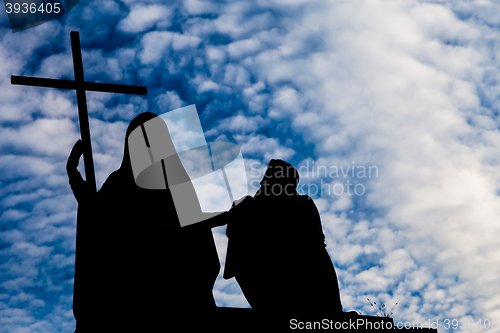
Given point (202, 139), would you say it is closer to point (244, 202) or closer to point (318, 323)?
point (244, 202)

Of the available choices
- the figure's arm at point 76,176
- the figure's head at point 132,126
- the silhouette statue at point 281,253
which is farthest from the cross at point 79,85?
the silhouette statue at point 281,253

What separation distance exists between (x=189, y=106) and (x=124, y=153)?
1257mm

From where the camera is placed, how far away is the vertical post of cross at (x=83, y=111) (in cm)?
645

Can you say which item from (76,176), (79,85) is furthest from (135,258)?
(79,85)

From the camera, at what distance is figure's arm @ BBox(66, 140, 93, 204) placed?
653 centimetres

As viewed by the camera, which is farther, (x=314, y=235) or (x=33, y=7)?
(x=33, y=7)

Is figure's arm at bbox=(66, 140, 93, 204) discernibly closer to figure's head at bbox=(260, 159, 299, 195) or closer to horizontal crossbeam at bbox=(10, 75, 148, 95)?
horizontal crossbeam at bbox=(10, 75, 148, 95)

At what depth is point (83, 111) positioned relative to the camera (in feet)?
22.5

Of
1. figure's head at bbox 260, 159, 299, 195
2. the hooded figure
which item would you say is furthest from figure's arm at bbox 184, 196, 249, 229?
figure's head at bbox 260, 159, 299, 195

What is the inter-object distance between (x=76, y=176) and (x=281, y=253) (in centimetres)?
286

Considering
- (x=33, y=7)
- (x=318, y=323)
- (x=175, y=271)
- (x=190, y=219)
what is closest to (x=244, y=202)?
(x=190, y=219)

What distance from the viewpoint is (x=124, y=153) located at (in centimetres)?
694

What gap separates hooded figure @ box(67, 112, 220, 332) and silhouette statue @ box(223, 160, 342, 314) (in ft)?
1.45

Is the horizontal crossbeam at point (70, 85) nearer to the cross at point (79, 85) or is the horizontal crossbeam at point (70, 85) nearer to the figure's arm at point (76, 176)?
the cross at point (79, 85)
